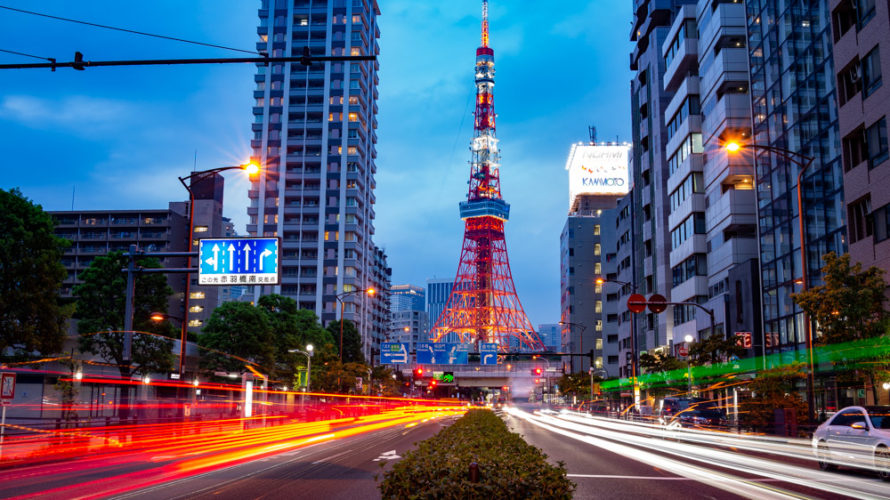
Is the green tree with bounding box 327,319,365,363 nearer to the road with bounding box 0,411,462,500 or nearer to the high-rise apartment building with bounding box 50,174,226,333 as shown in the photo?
the high-rise apartment building with bounding box 50,174,226,333

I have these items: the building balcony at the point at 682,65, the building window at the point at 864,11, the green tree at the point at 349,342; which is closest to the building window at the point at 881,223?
the building window at the point at 864,11

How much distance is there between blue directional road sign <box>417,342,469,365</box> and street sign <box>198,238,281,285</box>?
55.2 metres

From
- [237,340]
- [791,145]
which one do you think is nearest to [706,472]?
[791,145]

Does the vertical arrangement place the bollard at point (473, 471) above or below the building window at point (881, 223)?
below

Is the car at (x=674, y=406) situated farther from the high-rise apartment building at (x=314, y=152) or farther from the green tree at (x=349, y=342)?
the high-rise apartment building at (x=314, y=152)

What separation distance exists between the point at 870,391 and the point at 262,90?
123 m

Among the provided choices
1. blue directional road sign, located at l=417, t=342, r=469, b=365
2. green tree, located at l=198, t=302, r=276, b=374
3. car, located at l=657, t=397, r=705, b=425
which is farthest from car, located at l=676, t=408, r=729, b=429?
blue directional road sign, located at l=417, t=342, r=469, b=365

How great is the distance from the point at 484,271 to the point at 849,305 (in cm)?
12970

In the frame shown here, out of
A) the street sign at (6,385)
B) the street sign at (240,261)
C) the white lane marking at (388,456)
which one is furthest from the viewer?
the street sign at (240,261)

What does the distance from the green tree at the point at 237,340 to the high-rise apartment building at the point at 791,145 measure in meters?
40.0

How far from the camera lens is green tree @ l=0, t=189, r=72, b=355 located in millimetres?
35562

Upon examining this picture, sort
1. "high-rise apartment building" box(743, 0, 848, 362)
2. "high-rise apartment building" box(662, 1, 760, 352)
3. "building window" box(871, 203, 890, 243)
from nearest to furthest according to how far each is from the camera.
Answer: "building window" box(871, 203, 890, 243) → "high-rise apartment building" box(743, 0, 848, 362) → "high-rise apartment building" box(662, 1, 760, 352)

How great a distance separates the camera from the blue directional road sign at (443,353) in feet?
271

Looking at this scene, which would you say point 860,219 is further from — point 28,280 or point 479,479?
point 28,280
